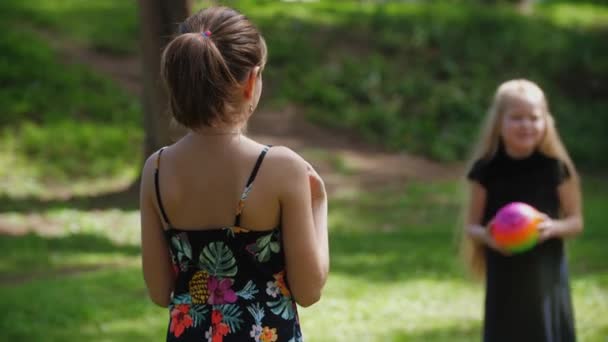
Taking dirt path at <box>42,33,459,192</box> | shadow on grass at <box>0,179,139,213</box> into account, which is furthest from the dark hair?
dirt path at <box>42,33,459,192</box>

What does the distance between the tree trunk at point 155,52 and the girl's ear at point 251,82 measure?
7302 mm

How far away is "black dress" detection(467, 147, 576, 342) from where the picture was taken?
4.60 m

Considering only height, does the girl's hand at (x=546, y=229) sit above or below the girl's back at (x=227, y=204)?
below

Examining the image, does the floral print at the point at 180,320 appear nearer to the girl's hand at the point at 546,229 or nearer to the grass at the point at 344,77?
the girl's hand at the point at 546,229

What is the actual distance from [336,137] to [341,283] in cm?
770

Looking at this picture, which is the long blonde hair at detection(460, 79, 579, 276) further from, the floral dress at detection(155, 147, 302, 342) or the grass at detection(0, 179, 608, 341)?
the floral dress at detection(155, 147, 302, 342)

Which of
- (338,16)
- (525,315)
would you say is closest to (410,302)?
(525,315)

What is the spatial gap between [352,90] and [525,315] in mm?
12708

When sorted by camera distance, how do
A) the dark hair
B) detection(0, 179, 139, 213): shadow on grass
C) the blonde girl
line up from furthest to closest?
detection(0, 179, 139, 213): shadow on grass → the blonde girl → the dark hair

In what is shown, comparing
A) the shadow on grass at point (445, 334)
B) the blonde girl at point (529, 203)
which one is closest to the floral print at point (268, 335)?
the blonde girl at point (529, 203)

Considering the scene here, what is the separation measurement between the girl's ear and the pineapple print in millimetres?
532

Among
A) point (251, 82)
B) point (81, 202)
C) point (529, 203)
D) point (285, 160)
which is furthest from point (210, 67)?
point (81, 202)

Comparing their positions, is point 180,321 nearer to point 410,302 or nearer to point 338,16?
point 410,302

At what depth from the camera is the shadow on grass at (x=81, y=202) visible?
1054 centimetres
